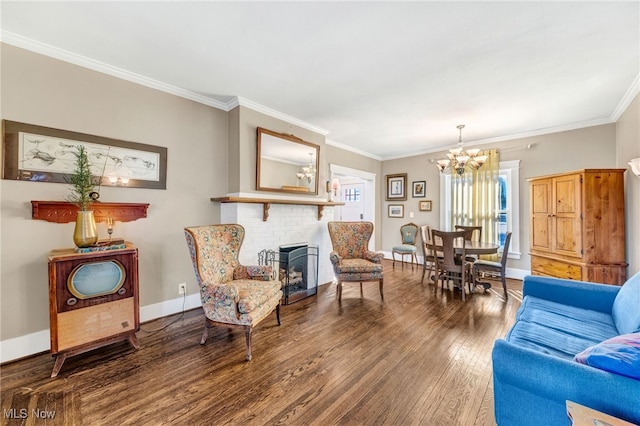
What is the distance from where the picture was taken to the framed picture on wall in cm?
608

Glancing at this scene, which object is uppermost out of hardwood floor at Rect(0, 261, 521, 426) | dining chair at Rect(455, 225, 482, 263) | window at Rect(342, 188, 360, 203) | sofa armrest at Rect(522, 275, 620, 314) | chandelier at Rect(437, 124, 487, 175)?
chandelier at Rect(437, 124, 487, 175)

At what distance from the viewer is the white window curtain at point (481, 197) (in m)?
4.73

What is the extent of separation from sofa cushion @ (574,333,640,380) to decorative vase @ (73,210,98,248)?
320 cm

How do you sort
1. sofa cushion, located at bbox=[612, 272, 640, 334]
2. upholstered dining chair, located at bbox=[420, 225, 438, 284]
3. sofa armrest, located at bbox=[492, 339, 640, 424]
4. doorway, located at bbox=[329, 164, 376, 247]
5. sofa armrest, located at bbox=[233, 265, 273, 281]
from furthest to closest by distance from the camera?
doorway, located at bbox=[329, 164, 376, 247] → upholstered dining chair, located at bbox=[420, 225, 438, 284] → sofa armrest, located at bbox=[233, 265, 273, 281] → sofa cushion, located at bbox=[612, 272, 640, 334] → sofa armrest, located at bbox=[492, 339, 640, 424]

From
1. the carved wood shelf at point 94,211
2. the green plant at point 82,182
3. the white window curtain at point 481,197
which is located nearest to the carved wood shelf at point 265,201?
the carved wood shelf at point 94,211

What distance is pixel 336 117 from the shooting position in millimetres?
3811

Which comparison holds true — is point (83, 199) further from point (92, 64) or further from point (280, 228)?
point (280, 228)

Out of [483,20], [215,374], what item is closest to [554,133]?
[483,20]

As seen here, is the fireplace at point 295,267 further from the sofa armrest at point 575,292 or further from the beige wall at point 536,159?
the beige wall at point 536,159

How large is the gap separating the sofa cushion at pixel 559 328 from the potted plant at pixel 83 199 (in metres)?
3.23

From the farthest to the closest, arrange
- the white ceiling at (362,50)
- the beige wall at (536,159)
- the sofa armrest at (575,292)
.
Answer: the beige wall at (536,159) → the sofa armrest at (575,292) → the white ceiling at (362,50)

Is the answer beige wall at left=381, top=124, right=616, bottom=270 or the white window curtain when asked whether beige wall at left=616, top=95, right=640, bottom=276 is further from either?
the white window curtain

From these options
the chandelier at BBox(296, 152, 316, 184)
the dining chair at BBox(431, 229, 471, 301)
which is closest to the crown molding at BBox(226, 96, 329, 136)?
the chandelier at BBox(296, 152, 316, 184)

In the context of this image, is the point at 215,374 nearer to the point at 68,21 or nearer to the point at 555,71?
the point at 68,21
